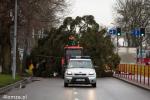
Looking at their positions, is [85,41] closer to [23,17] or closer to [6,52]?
[6,52]

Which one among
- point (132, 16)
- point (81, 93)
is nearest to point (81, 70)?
point (81, 93)

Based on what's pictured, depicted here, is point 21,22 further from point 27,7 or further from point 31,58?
point 31,58

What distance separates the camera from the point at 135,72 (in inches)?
1762

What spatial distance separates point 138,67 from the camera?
43188 millimetres

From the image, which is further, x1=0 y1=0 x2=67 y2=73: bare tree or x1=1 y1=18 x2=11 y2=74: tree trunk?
x1=1 y1=18 x2=11 y2=74: tree trunk

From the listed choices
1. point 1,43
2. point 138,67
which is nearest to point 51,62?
point 1,43

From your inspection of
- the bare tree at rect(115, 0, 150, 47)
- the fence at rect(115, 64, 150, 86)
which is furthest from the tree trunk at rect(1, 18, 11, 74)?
the bare tree at rect(115, 0, 150, 47)

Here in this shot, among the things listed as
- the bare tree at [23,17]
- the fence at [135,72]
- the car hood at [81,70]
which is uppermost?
the bare tree at [23,17]

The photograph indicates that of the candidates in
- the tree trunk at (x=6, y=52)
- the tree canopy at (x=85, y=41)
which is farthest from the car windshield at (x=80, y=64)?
the tree canopy at (x=85, y=41)

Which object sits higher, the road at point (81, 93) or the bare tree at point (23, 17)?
the bare tree at point (23, 17)

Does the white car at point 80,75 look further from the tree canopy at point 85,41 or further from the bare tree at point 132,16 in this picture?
the bare tree at point 132,16

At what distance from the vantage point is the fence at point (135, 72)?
38.1 meters

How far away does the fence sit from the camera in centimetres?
3814

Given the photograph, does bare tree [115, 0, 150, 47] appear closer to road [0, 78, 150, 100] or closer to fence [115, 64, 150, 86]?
fence [115, 64, 150, 86]
